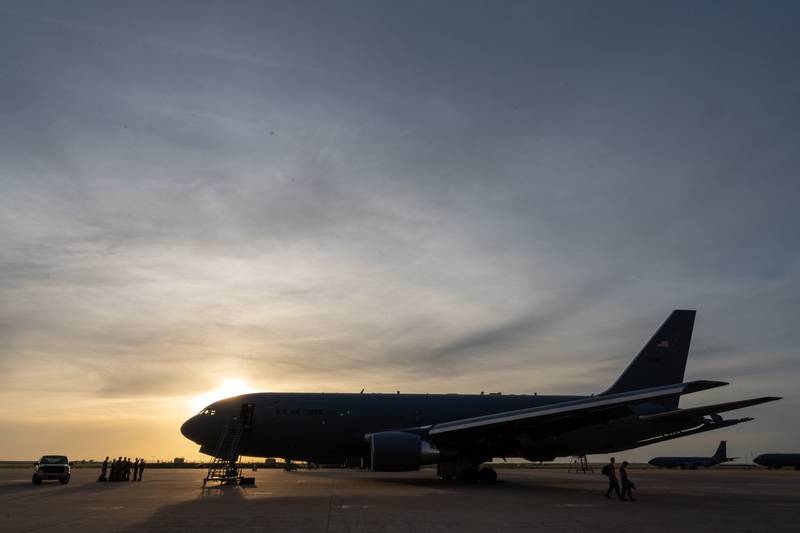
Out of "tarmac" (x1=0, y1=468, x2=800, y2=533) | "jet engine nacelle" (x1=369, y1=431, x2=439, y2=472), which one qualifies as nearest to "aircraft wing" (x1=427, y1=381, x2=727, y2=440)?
"jet engine nacelle" (x1=369, y1=431, x2=439, y2=472)

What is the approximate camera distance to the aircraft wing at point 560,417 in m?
22.6

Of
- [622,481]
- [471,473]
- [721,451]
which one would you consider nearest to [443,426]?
[471,473]

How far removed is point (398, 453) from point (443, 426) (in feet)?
7.83

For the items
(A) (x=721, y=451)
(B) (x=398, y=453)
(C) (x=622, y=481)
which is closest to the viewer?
(C) (x=622, y=481)

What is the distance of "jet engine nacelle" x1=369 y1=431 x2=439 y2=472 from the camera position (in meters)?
24.8

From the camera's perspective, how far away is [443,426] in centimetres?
2594

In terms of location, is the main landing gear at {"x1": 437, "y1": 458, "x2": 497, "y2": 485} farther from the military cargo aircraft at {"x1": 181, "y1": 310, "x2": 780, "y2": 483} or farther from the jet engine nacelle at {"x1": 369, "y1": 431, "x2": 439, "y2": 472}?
the jet engine nacelle at {"x1": 369, "y1": 431, "x2": 439, "y2": 472}

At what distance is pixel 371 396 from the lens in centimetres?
3025

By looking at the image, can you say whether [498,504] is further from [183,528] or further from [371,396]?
[371,396]

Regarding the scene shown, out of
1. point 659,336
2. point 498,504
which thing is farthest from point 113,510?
point 659,336

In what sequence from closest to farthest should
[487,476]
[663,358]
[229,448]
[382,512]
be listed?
[382,512]
[487,476]
[229,448]
[663,358]

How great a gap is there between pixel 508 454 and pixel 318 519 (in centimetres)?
1656

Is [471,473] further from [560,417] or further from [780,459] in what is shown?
[780,459]

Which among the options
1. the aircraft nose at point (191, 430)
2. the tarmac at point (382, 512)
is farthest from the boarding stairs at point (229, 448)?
the tarmac at point (382, 512)
